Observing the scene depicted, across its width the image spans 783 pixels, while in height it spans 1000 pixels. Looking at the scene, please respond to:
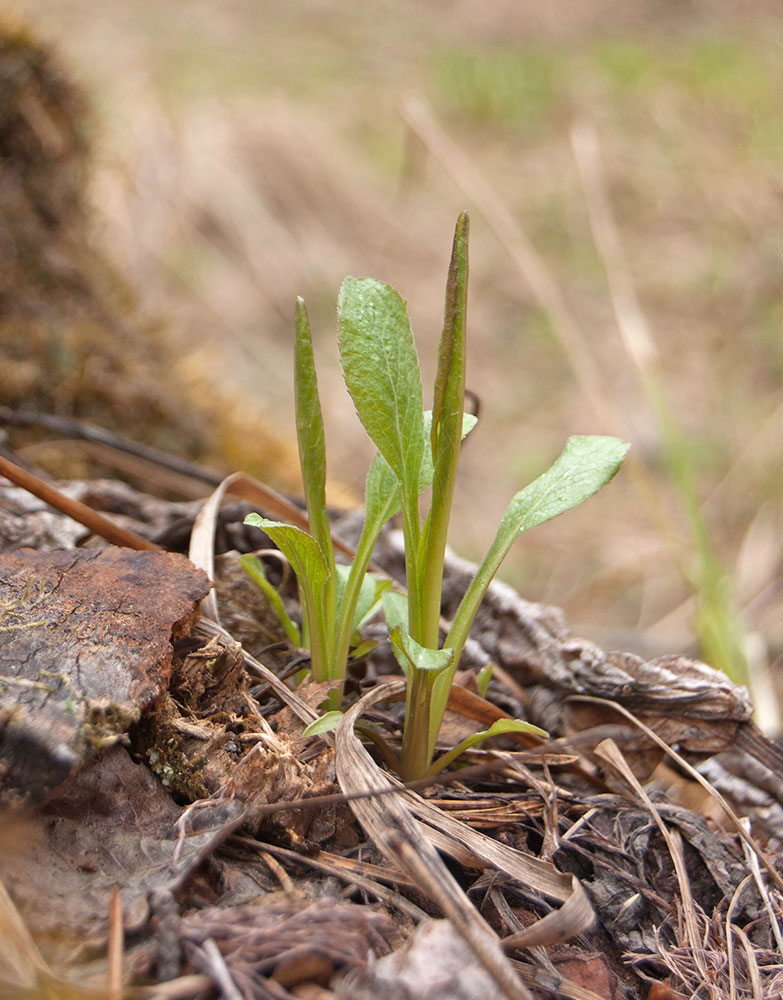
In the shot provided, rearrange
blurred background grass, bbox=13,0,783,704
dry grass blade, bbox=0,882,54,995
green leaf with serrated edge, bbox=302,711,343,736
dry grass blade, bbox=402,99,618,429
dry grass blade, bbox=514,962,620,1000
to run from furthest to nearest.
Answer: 1. blurred background grass, bbox=13,0,783,704
2. dry grass blade, bbox=402,99,618,429
3. green leaf with serrated edge, bbox=302,711,343,736
4. dry grass blade, bbox=514,962,620,1000
5. dry grass blade, bbox=0,882,54,995

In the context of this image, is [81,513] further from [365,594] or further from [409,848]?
[409,848]

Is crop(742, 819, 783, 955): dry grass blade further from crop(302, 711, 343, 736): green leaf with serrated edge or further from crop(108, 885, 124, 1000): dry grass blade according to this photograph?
crop(108, 885, 124, 1000): dry grass blade

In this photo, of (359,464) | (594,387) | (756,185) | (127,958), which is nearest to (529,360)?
(359,464)

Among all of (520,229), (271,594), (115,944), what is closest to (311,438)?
(271,594)

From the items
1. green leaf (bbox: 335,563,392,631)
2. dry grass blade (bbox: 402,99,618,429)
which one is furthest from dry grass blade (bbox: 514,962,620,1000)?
dry grass blade (bbox: 402,99,618,429)

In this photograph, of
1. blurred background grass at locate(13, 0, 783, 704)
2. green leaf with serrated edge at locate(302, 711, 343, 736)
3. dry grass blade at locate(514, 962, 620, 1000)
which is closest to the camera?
dry grass blade at locate(514, 962, 620, 1000)

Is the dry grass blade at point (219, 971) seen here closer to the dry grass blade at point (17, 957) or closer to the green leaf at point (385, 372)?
the dry grass blade at point (17, 957)

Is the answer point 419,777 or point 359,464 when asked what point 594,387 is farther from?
point 359,464
